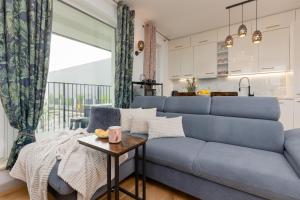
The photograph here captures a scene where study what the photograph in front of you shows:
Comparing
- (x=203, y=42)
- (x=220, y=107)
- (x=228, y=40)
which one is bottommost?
(x=220, y=107)

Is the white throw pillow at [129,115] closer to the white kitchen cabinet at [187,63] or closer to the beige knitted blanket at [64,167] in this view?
the beige knitted blanket at [64,167]

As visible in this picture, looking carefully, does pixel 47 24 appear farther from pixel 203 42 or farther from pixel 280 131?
pixel 203 42

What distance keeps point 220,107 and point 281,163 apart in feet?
2.84

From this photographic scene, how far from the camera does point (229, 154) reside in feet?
4.89

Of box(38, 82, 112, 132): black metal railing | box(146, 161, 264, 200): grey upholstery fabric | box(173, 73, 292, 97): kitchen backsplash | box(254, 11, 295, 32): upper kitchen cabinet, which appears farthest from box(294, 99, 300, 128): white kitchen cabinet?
box(38, 82, 112, 132): black metal railing

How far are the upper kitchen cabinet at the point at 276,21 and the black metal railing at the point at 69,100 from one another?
11.7 feet

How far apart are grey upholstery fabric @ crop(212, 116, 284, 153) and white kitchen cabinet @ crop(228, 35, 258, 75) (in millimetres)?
2408

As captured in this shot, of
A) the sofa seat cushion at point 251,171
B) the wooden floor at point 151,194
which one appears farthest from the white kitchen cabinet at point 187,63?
the wooden floor at point 151,194

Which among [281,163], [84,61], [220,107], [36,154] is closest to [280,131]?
[281,163]

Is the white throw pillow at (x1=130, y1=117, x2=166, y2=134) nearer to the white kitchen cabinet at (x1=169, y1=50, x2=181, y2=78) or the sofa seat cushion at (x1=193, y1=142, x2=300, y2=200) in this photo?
the sofa seat cushion at (x1=193, y1=142, x2=300, y2=200)

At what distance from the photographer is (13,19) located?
1.63 m

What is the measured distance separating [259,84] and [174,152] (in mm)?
3298

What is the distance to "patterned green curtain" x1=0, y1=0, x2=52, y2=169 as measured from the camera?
1.59 metres

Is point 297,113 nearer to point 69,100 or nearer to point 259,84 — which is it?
point 259,84
